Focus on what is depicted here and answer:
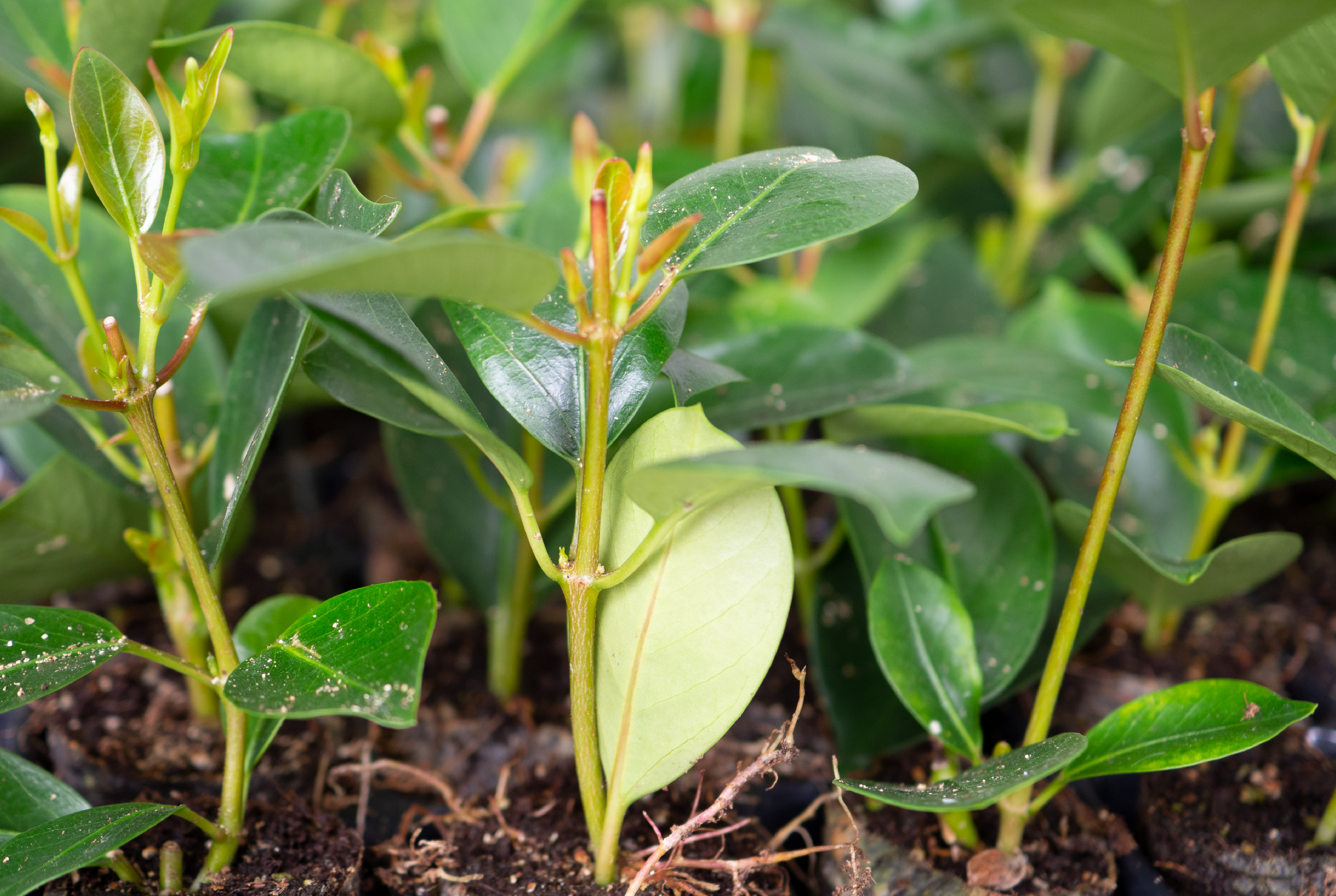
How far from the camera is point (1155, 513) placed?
2.53ft

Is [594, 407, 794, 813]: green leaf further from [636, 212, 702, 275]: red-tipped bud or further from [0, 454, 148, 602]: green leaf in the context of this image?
[0, 454, 148, 602]: green leaf

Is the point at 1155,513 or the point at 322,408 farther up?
the point at 1155,513

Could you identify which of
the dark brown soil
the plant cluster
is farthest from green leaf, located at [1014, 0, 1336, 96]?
the dark brown soil

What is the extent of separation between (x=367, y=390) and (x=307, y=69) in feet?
0.98

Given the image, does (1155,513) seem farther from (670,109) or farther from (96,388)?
(670,109)

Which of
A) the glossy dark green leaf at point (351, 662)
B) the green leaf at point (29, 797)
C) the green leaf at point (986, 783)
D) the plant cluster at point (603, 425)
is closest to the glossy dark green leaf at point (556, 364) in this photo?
the plant cluster at point (603, 425)

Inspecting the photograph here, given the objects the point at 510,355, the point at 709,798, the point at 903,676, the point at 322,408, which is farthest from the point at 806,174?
the point at 322,408

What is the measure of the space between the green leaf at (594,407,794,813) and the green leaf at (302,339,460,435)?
0.10 meters

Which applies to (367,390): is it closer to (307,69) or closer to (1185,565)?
(307,69)

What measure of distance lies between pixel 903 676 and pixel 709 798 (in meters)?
0.16

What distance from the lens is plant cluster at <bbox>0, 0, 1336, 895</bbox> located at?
1.31 ft

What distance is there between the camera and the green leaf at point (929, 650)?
0.52 m

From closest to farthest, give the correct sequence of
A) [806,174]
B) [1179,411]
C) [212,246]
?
[212,246] → [806,174] → [1179,411]

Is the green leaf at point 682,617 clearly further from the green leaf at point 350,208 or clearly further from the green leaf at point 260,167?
the green leaf at point 260,167
